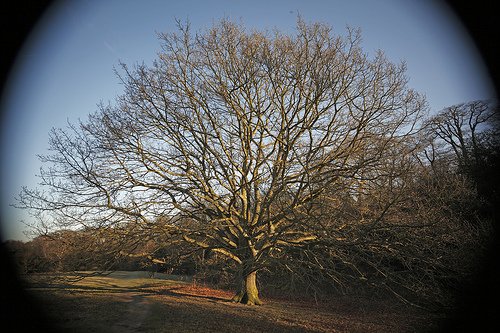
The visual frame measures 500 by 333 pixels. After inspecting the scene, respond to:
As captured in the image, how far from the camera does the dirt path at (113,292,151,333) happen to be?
7.40m

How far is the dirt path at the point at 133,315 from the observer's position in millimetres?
7397

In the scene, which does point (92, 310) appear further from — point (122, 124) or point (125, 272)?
point (125, 272)

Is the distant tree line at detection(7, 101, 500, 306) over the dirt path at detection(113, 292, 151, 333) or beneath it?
over

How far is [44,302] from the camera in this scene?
9.40 meters

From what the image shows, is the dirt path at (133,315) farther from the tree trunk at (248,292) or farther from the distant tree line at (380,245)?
the tree trunk at (248,292)

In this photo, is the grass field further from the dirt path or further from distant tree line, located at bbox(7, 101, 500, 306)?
distant tree line, located at bbox(7, 101, 500, 306)

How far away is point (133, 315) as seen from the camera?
28.9 ft

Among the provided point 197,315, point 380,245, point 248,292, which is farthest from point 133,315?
point 380,245

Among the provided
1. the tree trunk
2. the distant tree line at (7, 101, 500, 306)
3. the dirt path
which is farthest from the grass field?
the distant tree line at (7, 101, 500, 306)

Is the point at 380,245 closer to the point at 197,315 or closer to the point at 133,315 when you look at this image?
the point at 197,315

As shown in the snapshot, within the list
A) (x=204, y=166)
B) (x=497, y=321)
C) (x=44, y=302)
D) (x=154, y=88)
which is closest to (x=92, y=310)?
(x=44, y=302)

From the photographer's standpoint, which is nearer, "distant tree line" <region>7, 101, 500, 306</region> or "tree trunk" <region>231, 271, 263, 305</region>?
"distant tree line" <region>7, 101, 500, 306</region>

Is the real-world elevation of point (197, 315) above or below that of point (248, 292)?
below

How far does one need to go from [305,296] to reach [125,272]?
13565 millimetres
